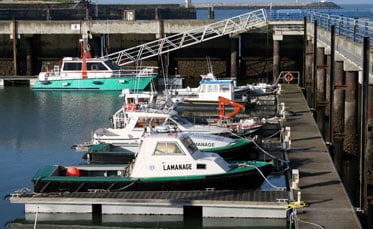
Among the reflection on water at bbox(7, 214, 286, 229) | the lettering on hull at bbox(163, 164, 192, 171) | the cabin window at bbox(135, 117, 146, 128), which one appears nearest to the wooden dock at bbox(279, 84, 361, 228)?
the reflection on water at bbox(7, 214, 286, 229)

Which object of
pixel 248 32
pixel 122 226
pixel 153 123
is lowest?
pixel 122 226

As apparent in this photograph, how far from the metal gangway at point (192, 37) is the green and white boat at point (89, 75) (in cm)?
172

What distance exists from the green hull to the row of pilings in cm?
1304

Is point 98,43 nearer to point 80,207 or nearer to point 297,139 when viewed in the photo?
point 297,139

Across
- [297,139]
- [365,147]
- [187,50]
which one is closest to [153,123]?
[297,139]

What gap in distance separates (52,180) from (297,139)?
978 centimetres

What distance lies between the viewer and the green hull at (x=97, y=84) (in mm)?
48938

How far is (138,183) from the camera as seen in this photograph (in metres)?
21.4

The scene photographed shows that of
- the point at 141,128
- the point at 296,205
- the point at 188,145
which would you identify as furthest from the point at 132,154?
the point at 296,205

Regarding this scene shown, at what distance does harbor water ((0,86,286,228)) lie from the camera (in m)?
20.6

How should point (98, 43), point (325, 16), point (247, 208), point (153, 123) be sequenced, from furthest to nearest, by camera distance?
point (98, 43) < point (325, 16) < point (153, 123) < point (247, 208)

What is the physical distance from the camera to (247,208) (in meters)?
20.0

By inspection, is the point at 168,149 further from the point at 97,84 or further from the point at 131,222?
the point at 97,84

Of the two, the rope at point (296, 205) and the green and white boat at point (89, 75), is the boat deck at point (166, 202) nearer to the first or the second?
the rope at point (296, 205)
